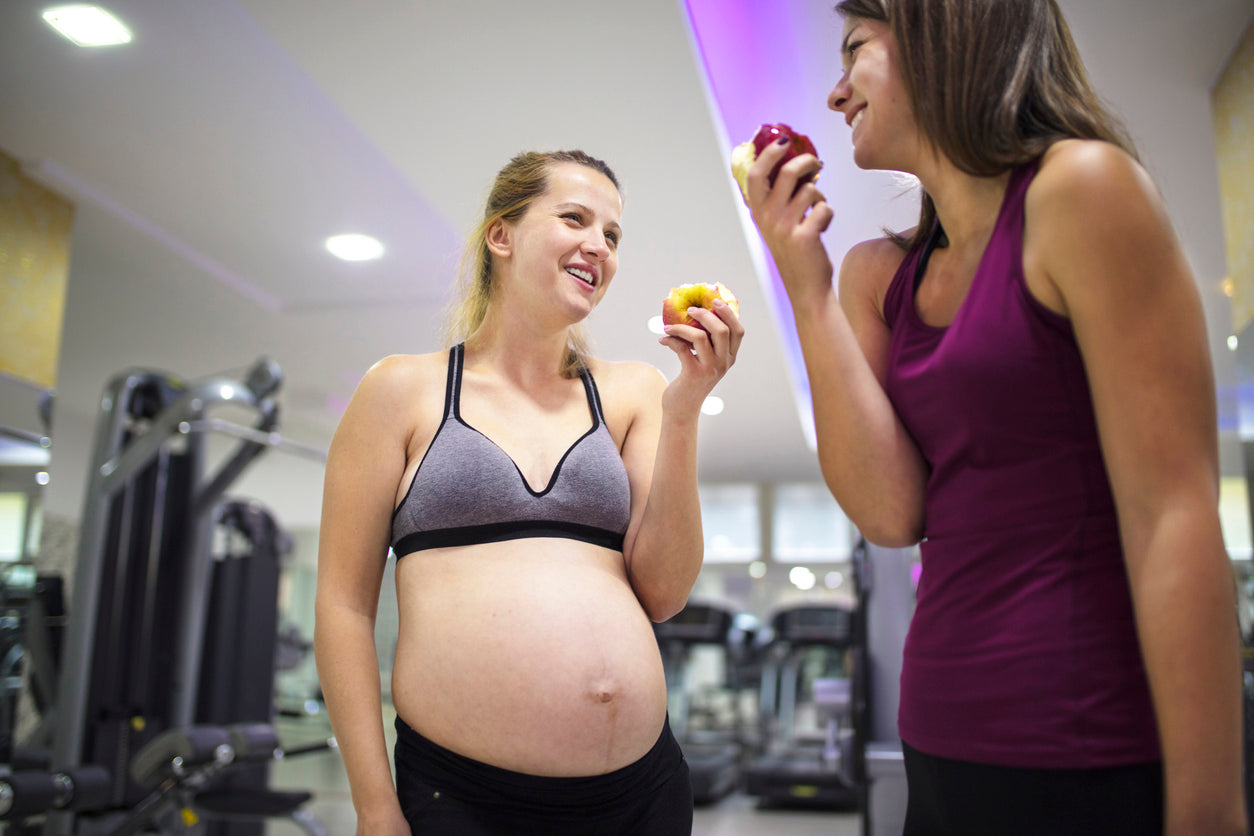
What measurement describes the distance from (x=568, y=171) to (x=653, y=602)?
67 centimetres

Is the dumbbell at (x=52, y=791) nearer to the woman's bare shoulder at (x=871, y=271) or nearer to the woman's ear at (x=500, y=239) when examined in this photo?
the woman's ear at (x=500, y=239)

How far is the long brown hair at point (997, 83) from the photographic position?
0.87 m

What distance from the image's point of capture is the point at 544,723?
3.71ft

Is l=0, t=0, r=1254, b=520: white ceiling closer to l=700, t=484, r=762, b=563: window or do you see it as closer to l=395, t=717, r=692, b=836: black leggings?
l=395, t=717, r=692, b=836: black leggings

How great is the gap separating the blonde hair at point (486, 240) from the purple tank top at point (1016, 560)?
74 cm

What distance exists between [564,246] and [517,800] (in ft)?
2.48

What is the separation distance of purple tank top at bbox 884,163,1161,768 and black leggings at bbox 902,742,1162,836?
0.04 ft

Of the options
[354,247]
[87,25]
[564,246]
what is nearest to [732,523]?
[354,247]

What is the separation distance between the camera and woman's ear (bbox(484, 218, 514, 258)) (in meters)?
1.47

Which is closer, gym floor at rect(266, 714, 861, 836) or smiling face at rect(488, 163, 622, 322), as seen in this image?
smiling face at rect(488, 163, 622, 322)

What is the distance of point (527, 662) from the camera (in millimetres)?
1153

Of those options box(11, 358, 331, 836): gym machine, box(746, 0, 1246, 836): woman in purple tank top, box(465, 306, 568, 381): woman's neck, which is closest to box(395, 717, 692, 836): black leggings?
box(746, 0, 1246, 836): woman in purple tank top

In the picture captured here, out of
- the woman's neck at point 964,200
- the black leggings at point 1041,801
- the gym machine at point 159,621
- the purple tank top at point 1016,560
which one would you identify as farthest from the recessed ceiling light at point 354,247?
the black leggings at point 1041,801

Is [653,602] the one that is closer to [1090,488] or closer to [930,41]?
[1090,488]
